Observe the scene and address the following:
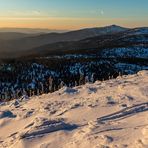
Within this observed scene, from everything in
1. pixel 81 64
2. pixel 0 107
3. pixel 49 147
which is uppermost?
pixel 49 147

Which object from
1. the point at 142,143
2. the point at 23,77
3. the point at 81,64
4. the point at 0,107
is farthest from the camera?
the point at 81,64

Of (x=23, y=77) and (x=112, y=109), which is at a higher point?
(x=112, y=109)

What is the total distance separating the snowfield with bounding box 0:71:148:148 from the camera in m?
7.26

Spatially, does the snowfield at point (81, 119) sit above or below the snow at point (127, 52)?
above

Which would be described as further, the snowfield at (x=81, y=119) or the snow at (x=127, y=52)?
the snow at (x=127, y=52)

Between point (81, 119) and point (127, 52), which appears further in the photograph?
point (127, 52)

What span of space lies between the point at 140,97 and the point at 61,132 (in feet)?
8.74

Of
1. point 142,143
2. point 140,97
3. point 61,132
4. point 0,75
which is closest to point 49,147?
point 61,132

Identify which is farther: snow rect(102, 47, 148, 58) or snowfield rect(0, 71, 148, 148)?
snow rect(102, 47, 148, 58)

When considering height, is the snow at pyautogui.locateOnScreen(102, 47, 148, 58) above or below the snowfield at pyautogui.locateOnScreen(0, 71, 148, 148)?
below

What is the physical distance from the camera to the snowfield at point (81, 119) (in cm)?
726

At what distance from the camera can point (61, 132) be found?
7965 millimetres

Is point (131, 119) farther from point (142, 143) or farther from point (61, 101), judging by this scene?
point (61, 101)

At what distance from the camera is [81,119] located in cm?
873
